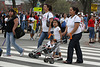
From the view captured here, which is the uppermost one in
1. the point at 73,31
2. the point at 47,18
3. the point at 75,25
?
the point at 47,18

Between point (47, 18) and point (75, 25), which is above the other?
point (47, 18)

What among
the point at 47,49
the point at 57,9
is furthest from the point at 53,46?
the point at 57,9

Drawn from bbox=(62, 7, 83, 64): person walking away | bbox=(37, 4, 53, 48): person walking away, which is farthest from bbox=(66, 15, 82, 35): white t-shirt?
bbox=(37, 4, 53, 48): person walking away

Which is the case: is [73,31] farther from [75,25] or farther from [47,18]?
[47,18]

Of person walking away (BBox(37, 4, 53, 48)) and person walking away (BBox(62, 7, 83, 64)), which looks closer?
person walking away (BBox(62, 7, 83, 64))

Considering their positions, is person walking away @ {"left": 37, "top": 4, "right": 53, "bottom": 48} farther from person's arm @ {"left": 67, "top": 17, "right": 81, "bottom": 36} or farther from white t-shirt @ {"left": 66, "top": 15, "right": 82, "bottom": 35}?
person's arm @ {"left": 67, "top": 17, "right": 81, "bottom": 36}

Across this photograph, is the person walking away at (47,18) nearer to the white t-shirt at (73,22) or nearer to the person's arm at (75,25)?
the white t-shirt at (73,22)

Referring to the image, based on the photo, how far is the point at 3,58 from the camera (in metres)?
10.8

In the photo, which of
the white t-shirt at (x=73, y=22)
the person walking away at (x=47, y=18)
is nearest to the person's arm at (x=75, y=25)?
the white t-shirt at (x=73, y=22)

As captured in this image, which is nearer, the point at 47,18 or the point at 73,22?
the point at 73,22

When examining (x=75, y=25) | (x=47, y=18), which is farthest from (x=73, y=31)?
(x=47, y=18)

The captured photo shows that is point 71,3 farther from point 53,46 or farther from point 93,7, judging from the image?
point 53,46

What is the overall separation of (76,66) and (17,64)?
177 cm

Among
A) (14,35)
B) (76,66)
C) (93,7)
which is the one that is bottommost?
(76,66)
